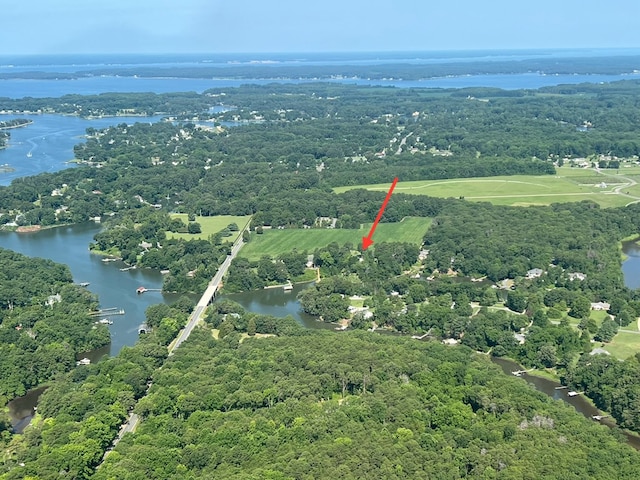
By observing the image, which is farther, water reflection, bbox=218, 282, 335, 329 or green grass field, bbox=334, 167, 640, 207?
green grass field, bbox=334, 167, 640, 207

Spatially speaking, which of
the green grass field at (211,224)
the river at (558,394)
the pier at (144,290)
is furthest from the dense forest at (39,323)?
the river at (558,394)

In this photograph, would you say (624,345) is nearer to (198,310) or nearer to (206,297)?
(198,310)

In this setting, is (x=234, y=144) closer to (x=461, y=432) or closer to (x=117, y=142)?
(x=117, y=142)

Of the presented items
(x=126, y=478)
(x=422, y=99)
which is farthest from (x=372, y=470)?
(x=422, y=99)

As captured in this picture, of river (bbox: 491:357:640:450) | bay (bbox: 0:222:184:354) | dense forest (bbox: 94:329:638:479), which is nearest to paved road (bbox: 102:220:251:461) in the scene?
dense forest (bbox: 94:329:638:479)

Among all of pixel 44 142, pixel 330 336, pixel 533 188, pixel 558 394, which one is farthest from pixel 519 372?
pixel 44 142

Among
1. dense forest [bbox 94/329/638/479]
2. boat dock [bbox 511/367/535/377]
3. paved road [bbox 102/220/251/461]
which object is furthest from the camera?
boat dock [bbox 511/367/535/377]

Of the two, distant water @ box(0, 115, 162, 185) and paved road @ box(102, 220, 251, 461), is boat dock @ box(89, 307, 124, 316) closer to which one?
paved road @ box(102, 220, 251, 461)

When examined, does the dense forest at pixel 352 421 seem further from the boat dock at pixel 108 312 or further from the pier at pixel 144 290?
the pier at pixel 144 290
